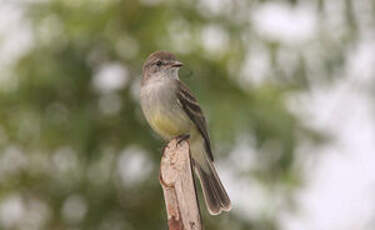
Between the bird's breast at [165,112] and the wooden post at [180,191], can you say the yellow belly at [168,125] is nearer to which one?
the bird's breast at [165,112]

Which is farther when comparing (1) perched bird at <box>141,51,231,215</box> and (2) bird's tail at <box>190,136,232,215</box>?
(1) perched bird at <box>141,51,231,215</box>

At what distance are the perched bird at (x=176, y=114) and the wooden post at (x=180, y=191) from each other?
1.16 m

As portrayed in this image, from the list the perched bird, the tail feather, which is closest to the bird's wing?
the perched bird

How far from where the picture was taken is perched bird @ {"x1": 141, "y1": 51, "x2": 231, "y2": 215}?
18.8 ft

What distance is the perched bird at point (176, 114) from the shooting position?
5.74 m

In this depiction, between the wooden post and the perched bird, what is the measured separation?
3.81 ft

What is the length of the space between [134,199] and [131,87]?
1.02 metres

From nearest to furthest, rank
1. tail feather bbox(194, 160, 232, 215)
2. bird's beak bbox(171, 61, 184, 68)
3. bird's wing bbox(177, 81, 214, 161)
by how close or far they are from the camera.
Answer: tail feather bbox(194, 160, 232, 215), bird's wing bbox(177, 81, 214, 161), bird's beak bbox(171, 61, 184, 68)

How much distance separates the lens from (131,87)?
7832mm

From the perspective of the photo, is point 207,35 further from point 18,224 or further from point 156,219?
point 18,224

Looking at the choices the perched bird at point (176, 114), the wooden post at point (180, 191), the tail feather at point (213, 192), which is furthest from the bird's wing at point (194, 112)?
the wooden post at point (180, 191)

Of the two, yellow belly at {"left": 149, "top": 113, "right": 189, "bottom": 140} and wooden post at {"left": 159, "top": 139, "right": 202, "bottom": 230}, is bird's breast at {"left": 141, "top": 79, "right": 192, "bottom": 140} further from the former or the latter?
wooden post at {"left": 159, "top": 139, "right": 202, "bottom": 230}

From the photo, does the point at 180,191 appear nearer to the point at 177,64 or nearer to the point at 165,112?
the point at 165,112

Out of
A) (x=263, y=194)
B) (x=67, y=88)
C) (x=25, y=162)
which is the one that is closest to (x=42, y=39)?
(x=67, y=88)
